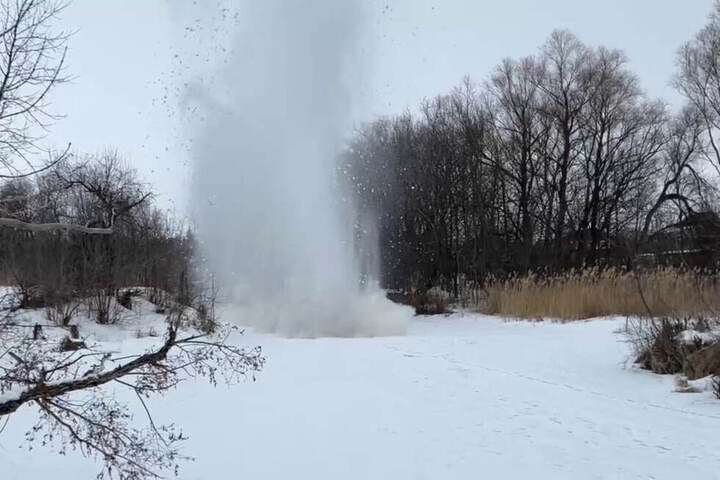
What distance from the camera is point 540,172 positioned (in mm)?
35969

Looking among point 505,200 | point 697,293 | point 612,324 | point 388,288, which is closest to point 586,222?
point 505,200

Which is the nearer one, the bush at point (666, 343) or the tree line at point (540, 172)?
the bush at point (666, 343)

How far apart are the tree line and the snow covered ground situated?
1993 cm

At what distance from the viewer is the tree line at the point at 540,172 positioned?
2980cm

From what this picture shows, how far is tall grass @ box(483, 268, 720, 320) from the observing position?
39.7 ft

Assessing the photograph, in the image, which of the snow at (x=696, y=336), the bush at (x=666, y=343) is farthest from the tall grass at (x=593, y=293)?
the snow at (x=696, y=336)

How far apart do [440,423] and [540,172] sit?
106 ft

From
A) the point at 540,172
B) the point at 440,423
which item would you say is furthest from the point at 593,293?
the point at 540,172

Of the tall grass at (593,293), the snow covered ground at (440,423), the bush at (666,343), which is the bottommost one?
the snow covered ground at (440,423)

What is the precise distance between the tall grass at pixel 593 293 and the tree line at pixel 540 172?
10589 millimetres

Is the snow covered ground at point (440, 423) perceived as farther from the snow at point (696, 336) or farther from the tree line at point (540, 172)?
the tree line at point (540, 172)

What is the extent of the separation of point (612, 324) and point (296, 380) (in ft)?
25.0

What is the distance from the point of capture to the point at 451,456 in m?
4.68

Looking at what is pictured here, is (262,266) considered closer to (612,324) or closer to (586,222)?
(612,324)
